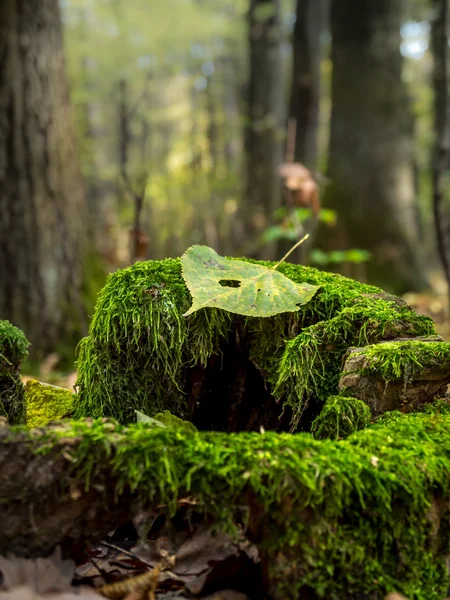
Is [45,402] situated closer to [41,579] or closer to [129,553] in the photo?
[129,553]

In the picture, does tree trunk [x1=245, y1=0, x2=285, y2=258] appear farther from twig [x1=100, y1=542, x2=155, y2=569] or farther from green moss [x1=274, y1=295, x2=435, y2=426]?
twig [x1=100, y1=542, x2=155, y2=569]

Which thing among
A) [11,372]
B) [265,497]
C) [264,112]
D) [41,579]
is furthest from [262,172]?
[41,579]

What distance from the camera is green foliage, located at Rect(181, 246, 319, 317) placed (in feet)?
6.34

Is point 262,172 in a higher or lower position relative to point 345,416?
higher

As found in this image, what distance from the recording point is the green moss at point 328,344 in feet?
6.35

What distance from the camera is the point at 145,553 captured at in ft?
5.38

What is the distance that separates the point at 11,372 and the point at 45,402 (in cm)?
40

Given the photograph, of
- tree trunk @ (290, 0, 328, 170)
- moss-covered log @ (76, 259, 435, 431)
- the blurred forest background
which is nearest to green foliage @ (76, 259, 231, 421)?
moss-covered log @ (76, 259, 435, 431)

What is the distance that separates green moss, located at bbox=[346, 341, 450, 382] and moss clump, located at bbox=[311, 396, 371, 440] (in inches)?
4.8

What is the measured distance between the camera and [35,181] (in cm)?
477

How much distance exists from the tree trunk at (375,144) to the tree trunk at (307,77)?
29.6 inches

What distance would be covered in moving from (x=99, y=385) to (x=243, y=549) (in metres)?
0.88

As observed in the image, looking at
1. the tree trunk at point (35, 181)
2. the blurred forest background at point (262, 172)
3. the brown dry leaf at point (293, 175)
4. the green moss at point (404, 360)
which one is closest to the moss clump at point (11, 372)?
the green moss at point (404, 360)

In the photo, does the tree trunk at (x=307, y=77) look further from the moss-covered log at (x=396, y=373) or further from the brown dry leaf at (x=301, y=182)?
the moss-covered log at (x=396, y=373)
